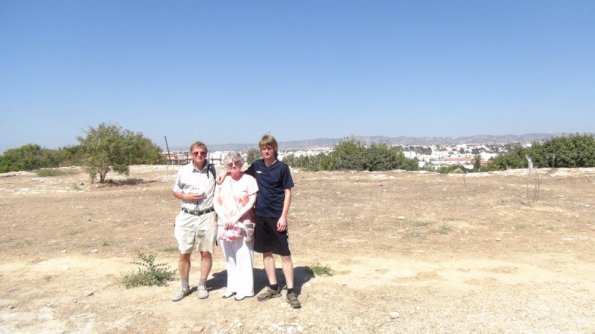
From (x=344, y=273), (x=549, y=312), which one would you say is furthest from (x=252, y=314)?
(x=549, y=312)

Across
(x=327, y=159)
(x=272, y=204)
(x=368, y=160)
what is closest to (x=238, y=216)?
(x=272, y=204)

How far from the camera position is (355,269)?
5.61m

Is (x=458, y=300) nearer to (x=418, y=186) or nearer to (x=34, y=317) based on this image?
(x=34, y=317)

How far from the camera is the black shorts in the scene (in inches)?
168

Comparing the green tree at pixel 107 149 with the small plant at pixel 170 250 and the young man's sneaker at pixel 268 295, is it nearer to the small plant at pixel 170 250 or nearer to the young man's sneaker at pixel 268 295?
the small plant at pixel 170 250

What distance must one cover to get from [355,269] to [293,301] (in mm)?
1613

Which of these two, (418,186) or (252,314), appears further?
(418,186)

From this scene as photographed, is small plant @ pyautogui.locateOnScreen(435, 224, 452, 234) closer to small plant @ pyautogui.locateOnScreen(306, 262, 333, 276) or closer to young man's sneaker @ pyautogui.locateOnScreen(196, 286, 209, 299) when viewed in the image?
small plant @ pyautogui.locateOnScreen(306, 262, 333, 276)

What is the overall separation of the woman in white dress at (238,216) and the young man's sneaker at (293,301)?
1.54 ft

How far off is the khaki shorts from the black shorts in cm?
49

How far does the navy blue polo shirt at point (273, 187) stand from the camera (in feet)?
13.9

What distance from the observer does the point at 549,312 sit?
4059mm

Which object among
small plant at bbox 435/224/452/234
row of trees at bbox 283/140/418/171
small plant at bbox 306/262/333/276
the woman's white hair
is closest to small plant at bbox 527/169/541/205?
small plant at bbox 435/224/452/234

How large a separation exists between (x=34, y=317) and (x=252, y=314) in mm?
2368
